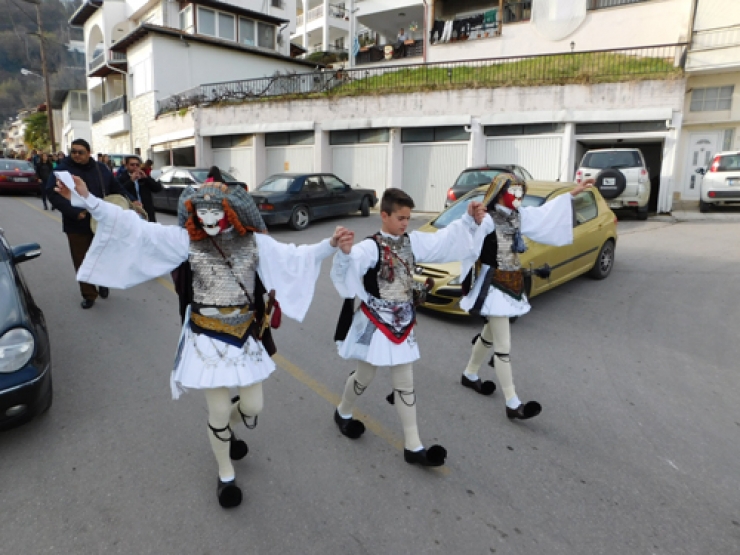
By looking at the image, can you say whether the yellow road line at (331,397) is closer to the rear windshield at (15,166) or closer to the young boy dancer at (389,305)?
the young boy dancer at (389,305)

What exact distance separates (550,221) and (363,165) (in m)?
15.6

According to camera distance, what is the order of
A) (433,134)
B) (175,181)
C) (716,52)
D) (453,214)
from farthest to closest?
(433,134)
(716,52)
(175,181)
(453,214)

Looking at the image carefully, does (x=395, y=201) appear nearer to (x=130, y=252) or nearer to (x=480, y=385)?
(x=130, y=252)

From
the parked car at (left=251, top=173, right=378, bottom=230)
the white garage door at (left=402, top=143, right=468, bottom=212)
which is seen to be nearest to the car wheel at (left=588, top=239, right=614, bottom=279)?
the parked car at (left=251, top=173, right=378, bottom=230)

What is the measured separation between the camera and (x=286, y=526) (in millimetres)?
2713

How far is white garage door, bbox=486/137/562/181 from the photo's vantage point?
16.3 m

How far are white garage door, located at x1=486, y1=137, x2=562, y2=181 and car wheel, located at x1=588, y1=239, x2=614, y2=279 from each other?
27.8 feet

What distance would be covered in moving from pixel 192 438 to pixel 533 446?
2344 mm

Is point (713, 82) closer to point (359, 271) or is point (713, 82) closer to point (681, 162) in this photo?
point (681, 162)

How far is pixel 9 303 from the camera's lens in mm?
3514

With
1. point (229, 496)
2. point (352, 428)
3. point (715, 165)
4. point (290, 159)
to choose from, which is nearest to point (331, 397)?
point (352, 428)

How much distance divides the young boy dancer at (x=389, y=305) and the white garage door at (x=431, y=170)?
1479 centimetres

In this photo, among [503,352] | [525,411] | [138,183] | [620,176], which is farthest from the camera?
[620,176]

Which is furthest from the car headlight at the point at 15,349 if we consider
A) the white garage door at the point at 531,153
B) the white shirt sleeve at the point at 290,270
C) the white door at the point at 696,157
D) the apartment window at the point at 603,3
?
the apartment window at the point at 603,3
